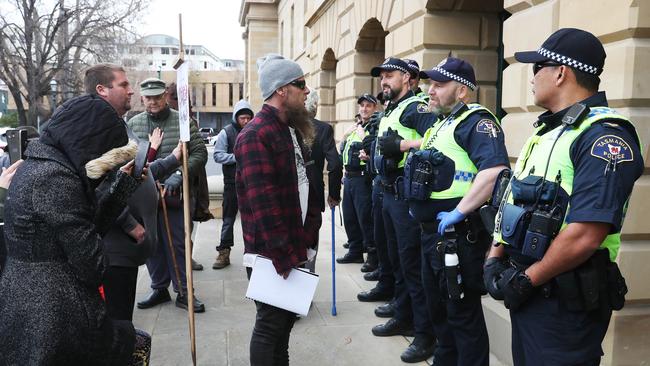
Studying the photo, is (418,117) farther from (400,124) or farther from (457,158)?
(457,158)

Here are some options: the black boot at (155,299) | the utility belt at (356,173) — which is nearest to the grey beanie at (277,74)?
the black boot at (155,299)

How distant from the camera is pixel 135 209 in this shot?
128 inches

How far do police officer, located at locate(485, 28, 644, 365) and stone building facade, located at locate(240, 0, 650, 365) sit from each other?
1099 mm

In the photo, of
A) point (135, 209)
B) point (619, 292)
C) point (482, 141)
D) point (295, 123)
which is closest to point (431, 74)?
point (482, 141)

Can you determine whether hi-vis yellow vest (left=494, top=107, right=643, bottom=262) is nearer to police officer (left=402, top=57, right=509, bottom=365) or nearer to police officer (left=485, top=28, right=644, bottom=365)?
police officer (left=485, top=28, right=644, bottom=365)

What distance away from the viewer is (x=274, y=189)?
9.56ft

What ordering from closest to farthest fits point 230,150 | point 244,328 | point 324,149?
point 244,328, point 324,149, point 230,150

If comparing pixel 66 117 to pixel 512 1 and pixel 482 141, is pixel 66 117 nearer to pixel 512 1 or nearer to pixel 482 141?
pixel 482 141

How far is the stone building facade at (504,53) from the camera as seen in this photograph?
310 cm

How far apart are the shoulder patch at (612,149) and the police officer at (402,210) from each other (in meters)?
1.76

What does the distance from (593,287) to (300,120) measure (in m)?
1.83

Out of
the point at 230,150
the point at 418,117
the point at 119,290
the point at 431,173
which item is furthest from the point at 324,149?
the point at 119,290

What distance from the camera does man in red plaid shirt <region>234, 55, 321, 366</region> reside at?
9.43 feet

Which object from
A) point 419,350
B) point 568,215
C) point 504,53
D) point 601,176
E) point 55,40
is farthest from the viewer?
point 55,40
